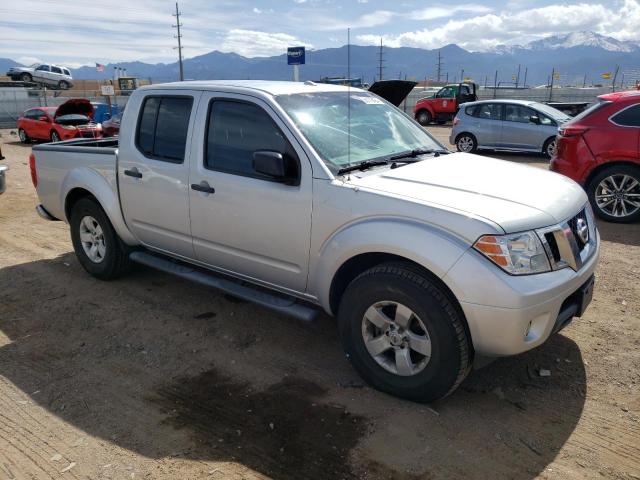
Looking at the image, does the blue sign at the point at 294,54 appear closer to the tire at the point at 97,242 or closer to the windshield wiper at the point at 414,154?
the tire at the point at 97,242

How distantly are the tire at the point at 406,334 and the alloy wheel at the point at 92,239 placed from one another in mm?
3013

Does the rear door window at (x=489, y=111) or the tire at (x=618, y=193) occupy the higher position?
the rear door window at (x=489, y=111)

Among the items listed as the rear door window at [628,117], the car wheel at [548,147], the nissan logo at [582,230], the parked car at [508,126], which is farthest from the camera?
the parked car at [508,126]

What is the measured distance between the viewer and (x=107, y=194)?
191 inches

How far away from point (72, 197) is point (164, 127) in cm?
171

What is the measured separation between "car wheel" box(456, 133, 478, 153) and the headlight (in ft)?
41.2

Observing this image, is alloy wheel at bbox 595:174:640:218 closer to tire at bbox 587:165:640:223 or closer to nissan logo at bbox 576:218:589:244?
tire at bbox 587:165:640:223

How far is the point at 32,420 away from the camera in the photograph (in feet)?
10.4

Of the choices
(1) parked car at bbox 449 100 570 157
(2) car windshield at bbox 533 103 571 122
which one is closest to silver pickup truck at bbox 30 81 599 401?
(1) parked car at bbox 449 100 570 157

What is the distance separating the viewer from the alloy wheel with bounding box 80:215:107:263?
5219 mm

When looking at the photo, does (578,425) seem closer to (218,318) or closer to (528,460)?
(528,460)

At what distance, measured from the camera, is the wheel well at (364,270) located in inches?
115

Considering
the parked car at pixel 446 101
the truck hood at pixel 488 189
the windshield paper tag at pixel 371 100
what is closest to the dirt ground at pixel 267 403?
the truck hood at pixel 488 189

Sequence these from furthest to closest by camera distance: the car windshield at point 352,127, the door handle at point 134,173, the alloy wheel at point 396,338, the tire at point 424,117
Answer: the tire at point 424,117, the door handle at point 134,173, the car windshield at point 352,127, the alloy wheel at point 396,338
